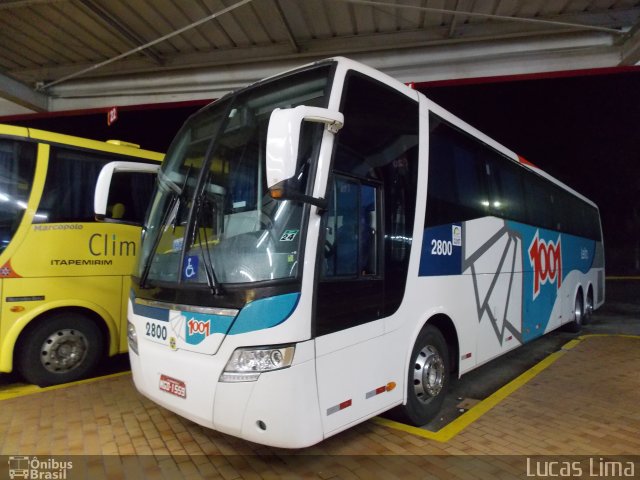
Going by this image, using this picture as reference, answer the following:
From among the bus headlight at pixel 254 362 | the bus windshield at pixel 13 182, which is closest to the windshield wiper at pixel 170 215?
the bus headlight at pixel 254 362

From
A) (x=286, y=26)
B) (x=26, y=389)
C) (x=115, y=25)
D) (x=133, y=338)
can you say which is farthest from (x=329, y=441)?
(x=115, y=25)

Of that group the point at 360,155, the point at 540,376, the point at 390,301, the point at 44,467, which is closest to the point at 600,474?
the point at 390,301

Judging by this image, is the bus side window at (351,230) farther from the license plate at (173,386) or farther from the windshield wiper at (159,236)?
the windshield wiper at (159,236)

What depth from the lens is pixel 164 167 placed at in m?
4.16

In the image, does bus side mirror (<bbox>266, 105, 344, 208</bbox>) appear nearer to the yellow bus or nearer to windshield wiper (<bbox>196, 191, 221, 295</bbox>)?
windshield wiper (<bbox>196, 191, 221, 295</bbox>)

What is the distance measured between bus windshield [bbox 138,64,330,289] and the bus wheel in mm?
8548

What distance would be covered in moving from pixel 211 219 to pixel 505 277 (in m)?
4.25

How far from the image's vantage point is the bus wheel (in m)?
9.13

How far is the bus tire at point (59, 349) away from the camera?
4.80 metres

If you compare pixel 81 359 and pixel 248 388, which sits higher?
pixel 248 388

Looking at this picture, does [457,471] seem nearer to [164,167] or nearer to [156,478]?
[156,478]

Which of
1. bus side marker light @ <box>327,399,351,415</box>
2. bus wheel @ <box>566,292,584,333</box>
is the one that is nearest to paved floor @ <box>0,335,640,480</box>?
bus side marker light @ <box>327,399,351,415</box>

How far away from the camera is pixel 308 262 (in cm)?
283

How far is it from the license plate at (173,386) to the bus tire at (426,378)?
6.42 ft
